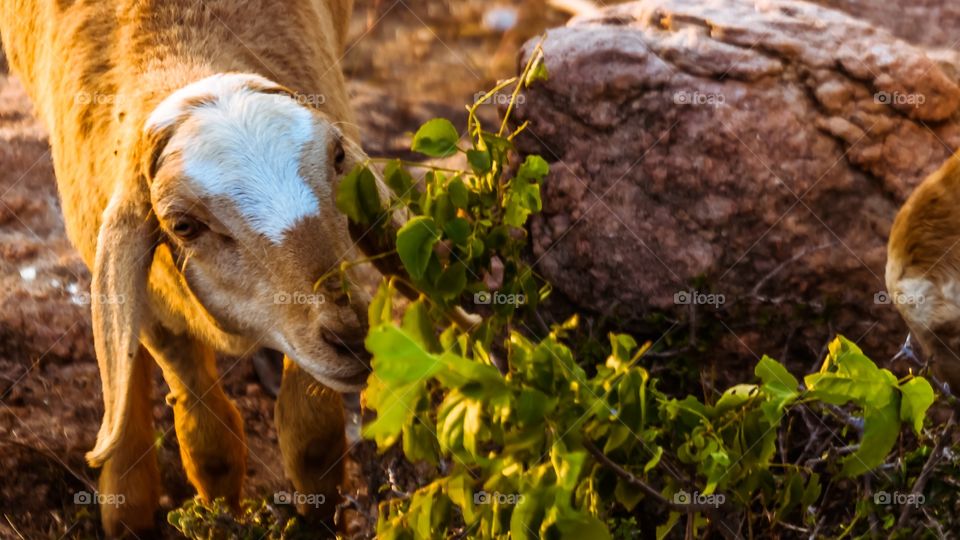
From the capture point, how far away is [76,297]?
594 centimetres

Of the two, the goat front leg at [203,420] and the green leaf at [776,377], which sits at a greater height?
the green leaf at [776,377]

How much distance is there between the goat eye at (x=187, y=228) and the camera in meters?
3.74

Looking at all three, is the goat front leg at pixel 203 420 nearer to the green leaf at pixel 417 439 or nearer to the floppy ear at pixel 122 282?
the floppy ear at pixel 122 282

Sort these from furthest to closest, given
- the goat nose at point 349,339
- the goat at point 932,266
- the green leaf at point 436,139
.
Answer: the goat nose at point 349,339 → the goat at point 932,266 → the green leaf at point 436,139

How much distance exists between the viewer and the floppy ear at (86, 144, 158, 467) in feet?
12.6

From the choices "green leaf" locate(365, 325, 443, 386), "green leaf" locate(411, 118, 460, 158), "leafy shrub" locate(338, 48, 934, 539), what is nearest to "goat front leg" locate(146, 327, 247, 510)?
"leafy shrub" locate(338, 48, 934, 539)

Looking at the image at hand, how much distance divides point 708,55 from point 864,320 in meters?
1.15

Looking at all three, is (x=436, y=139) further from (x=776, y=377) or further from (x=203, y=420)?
(x=203, y=420)

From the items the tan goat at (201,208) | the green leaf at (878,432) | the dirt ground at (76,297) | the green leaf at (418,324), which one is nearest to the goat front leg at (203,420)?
the tan goat at (201,208)

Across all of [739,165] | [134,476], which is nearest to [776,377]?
[739,165]

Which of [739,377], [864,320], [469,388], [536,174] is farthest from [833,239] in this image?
[469,388]

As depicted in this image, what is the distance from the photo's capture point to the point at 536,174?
3.19 metres

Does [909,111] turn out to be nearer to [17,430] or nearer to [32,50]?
[32,50]

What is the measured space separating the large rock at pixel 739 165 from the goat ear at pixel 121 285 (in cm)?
166
